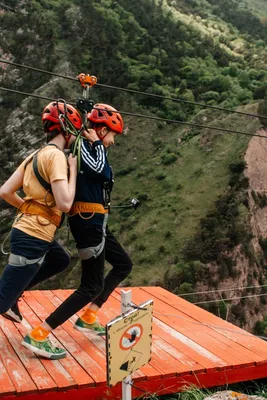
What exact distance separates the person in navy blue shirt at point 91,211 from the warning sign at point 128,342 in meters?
0.77

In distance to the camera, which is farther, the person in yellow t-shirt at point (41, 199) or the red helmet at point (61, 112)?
the red helmet at point (61, 112)

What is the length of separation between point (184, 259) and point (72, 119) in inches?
867

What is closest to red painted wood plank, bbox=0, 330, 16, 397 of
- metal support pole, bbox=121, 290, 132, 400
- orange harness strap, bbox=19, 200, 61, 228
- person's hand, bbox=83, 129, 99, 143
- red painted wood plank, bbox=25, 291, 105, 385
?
red painted wood plank, bbox=25, 291, 105, 385

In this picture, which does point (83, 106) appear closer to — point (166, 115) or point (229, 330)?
point (229, 330)

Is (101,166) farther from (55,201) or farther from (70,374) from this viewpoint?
(70,374)

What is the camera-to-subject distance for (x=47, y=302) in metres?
4.60

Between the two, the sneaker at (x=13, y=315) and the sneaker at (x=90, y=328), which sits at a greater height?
the sneaker at (x=13, y=315)

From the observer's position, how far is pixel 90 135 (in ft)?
10.8

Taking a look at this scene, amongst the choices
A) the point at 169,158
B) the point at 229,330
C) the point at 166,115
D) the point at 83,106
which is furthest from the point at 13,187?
the point at 166,115

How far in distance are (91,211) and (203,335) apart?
1615 mm

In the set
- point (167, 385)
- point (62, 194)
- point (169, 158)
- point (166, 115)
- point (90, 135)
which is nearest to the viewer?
point (62, 194)

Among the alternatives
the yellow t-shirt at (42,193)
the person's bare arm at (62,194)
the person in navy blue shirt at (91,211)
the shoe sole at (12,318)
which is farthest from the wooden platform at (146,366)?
the person's bare arm at (62,194)

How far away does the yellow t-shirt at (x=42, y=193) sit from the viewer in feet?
9.91

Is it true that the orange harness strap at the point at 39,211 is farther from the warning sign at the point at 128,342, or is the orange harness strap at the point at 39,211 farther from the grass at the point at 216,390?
the grass at the point at 216,390
